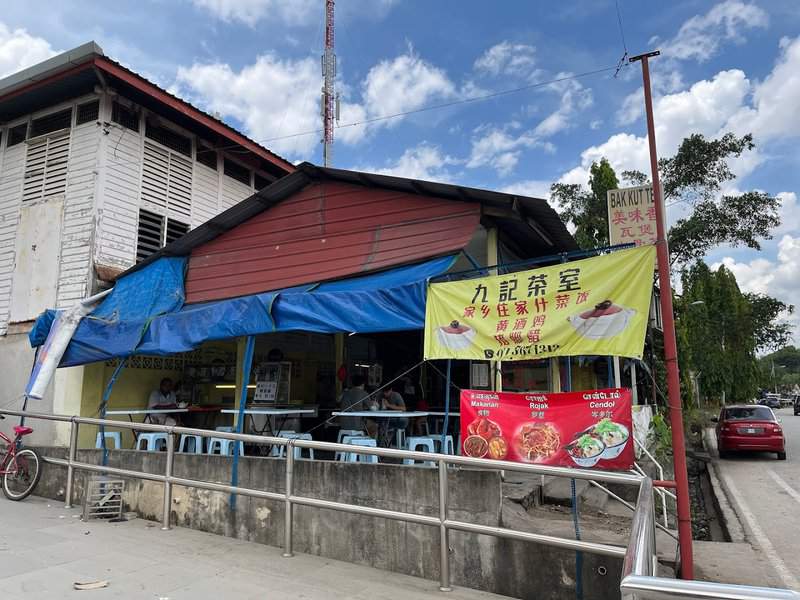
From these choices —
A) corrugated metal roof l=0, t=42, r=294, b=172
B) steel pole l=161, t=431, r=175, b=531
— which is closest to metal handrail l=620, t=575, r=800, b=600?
steel pole l=161, t=431, r=175, b=531

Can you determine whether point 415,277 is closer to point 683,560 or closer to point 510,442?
point 510,442

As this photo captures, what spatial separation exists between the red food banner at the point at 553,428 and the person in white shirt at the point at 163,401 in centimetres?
656

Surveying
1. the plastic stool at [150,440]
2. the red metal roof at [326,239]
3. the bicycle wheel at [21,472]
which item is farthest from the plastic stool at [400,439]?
the bicycle wheel at [21,472]

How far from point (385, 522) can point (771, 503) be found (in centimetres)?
801

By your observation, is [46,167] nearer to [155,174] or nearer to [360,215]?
[155,174]

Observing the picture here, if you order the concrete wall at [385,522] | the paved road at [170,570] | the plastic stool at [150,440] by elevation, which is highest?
the plastic stool at [150,440]

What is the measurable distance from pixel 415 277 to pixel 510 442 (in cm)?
234

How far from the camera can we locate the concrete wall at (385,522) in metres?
4.22

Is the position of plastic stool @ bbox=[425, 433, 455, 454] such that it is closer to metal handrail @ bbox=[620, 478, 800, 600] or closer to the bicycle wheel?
metal handrail @ bbox=[620, 478, 800, 600]

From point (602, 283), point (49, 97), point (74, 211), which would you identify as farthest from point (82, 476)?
point (49, 97)

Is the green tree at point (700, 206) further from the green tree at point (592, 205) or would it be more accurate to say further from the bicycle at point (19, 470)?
the bicycle at point (19, 470)

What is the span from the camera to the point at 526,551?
429cm

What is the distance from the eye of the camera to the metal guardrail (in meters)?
1.38

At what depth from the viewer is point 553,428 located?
499 centimetres
